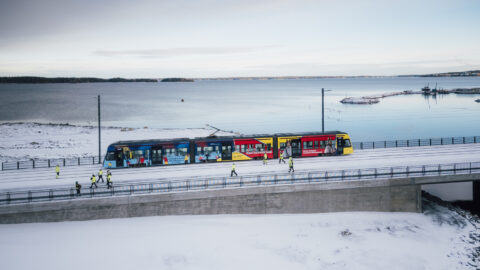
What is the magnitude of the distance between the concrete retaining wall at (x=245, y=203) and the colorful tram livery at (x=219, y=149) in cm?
860

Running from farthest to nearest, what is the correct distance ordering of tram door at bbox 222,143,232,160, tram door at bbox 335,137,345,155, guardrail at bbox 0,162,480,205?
tram door at bbox 335,137,345,155, tram door at bbox 222,143,232,160, guardrail at bbox 0,162,480,205

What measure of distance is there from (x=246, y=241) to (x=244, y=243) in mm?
268

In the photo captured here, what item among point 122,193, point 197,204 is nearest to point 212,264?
point 197,204

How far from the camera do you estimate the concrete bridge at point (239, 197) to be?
23.8 meters

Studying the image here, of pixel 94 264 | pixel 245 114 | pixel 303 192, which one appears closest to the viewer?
pixel 94 264

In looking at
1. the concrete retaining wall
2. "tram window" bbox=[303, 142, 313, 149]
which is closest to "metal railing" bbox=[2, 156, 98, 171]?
the concrete retaining wall

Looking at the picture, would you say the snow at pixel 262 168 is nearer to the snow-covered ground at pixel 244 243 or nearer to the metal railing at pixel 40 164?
the metal railing at pixel 40 164

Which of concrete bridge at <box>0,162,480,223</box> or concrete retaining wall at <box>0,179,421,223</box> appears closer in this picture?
concrete retaining wall at <box>0,179,421,223</box>

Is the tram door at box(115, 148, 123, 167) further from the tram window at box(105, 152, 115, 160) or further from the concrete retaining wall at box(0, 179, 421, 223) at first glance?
the concrete retaining wall at box(0, 179, 421, 223)

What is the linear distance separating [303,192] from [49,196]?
1617 cm

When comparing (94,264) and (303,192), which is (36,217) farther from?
(303,192)

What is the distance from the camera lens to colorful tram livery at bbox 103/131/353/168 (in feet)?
107

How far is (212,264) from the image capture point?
808 inches

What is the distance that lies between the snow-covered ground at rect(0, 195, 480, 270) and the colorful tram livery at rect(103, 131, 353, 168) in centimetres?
913
